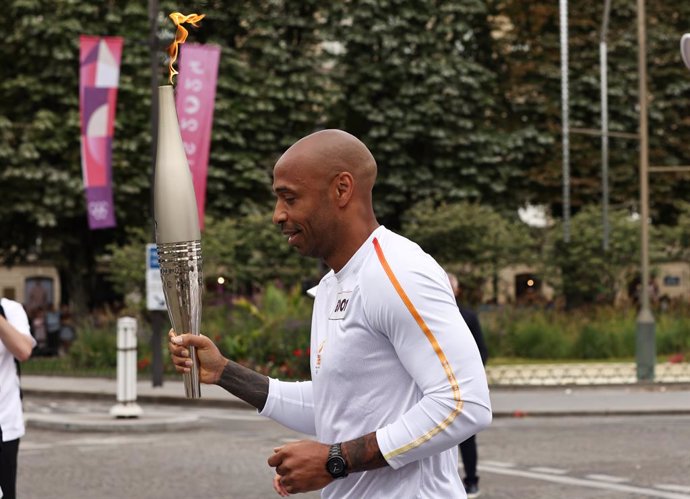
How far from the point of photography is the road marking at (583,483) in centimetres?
1217

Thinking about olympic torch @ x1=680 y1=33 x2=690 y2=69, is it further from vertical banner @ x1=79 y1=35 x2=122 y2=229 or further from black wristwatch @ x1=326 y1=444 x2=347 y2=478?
vertical banner @ x1=79 y1=35 x2=122 y2=229

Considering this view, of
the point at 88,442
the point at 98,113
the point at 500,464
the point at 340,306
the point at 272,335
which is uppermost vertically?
the point at 98,113

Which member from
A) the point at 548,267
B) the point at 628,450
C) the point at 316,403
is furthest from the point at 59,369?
the point at 316,403

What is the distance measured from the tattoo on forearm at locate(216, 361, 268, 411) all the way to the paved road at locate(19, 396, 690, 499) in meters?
8.48

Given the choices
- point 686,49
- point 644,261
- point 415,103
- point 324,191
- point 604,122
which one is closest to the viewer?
point 324,191

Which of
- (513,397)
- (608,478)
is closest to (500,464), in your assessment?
(608,478)

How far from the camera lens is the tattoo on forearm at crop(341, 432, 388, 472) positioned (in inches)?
135

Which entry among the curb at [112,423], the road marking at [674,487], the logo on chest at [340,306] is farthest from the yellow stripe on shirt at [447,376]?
the curb at [112,423]

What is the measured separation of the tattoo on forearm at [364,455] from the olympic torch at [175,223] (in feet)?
1.58

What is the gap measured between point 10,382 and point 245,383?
399 cm

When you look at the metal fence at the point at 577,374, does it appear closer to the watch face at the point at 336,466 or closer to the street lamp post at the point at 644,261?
the street lamp post at the point at 644,261

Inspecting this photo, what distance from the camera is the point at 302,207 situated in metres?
3.58

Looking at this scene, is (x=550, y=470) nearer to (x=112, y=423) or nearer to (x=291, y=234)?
(x=112, y=423)

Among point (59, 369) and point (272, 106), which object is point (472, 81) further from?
point (59, 369)
